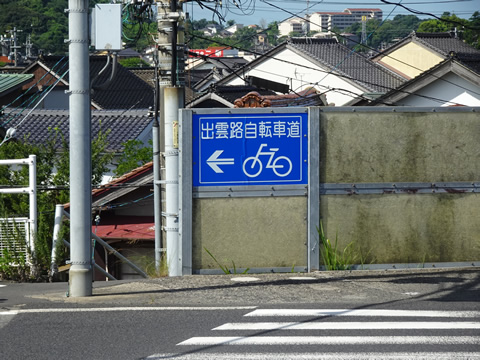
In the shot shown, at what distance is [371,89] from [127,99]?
14525 mm

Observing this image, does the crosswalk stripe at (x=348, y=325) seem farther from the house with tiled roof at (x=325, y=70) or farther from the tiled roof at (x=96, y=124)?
the house with tiled roof at (x=325, y=70)

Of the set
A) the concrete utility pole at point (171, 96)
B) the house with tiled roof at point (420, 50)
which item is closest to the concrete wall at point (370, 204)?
the concrete utility pole at point (171, 96)

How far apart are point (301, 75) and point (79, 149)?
40154 millimetres

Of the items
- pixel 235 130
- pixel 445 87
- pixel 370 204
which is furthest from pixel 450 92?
pixel 235 130

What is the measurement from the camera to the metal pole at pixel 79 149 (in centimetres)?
753

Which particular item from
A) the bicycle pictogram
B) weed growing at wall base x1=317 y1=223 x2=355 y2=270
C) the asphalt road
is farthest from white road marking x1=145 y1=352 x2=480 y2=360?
the bicycle pictogram

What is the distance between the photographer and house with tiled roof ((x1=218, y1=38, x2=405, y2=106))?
143ft

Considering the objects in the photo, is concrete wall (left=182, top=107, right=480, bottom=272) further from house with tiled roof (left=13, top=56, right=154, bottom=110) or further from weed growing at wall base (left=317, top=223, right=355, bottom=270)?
house with tiled roof (left=13, top=56, right=154, bottom=110)

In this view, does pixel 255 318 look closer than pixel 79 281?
Yes

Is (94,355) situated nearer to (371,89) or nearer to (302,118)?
(302,118)

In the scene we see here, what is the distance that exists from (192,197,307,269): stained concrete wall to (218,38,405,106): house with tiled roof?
3435 centimetres

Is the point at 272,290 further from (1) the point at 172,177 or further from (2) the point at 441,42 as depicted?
(2) the point at 441,42

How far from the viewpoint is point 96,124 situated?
2772cm

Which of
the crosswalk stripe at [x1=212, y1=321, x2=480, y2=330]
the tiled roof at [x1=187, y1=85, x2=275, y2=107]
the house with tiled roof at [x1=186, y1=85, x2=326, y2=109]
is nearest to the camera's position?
the crosswalk stripe at [x1=212, y1=321, x2=480, y2=330]
